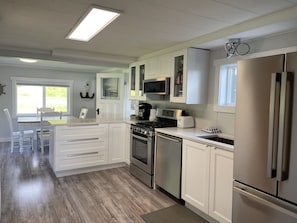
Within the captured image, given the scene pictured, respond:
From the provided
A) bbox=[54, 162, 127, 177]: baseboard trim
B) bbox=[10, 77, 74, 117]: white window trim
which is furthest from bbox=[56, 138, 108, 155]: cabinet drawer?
bbox=[10, 77, 74, 117]: white window trim

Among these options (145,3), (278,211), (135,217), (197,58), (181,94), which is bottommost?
(135,217)

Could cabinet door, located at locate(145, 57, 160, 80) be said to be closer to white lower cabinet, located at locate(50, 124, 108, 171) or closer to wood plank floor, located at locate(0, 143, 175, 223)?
white lower cabinet, located at locate(50, 124, 108, 171)

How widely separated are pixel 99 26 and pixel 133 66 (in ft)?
6.64

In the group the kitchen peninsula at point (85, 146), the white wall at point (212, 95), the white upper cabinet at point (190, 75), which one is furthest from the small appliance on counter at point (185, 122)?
the kitchen peninsula at point (85, 146)

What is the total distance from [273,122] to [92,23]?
206cm

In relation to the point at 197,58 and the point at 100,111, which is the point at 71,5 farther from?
the point at 100,111

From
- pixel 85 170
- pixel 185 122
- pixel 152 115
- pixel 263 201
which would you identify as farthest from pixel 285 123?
pixel 85 170

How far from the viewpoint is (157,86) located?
3721 mm

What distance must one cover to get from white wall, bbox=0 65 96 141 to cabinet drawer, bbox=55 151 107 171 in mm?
3631

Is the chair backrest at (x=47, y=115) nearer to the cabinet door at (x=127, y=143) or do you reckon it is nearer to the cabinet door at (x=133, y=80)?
the cabinet door at (x=133, y=80)

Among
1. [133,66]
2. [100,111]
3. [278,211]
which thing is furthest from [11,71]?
[278,211]

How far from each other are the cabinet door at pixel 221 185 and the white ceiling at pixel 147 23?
1.33 metres

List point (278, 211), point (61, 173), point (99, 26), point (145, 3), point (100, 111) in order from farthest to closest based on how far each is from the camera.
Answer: point (100, 111) < point (61, 173) < point (99, 26) < point (145, 3) < point (278, 211)

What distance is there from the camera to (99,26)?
8.48 feet
